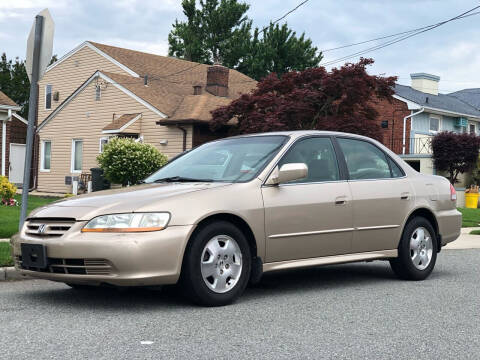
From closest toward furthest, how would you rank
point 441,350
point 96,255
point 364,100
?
point 441,350
point 96,255
point 364,100

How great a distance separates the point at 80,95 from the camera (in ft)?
100

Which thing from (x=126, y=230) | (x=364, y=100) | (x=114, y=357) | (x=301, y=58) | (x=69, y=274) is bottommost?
(x=114, y=357)

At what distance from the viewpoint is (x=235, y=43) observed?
51.8 metres

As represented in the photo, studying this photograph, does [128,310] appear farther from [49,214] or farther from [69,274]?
[49,214]

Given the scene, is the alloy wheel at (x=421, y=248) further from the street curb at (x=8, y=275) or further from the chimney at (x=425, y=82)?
the chimney at (x=425, y=82)

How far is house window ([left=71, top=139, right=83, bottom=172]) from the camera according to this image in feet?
99.3

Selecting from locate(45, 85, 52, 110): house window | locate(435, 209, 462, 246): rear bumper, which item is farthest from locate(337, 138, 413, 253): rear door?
locate(45, 85, 52, 110): house window

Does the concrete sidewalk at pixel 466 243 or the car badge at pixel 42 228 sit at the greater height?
the car badge at pixel 42 228

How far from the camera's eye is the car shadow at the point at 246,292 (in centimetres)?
644

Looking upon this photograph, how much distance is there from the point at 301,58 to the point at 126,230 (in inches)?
1823

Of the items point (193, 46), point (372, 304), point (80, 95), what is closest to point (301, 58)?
point (193, 46)

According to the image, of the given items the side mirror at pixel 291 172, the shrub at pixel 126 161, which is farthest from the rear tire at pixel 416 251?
the shrub at pixel 126 161

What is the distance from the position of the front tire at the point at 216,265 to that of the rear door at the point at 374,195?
5.29 ft

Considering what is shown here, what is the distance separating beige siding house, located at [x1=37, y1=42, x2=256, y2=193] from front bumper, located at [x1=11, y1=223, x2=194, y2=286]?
1940 centimetres
